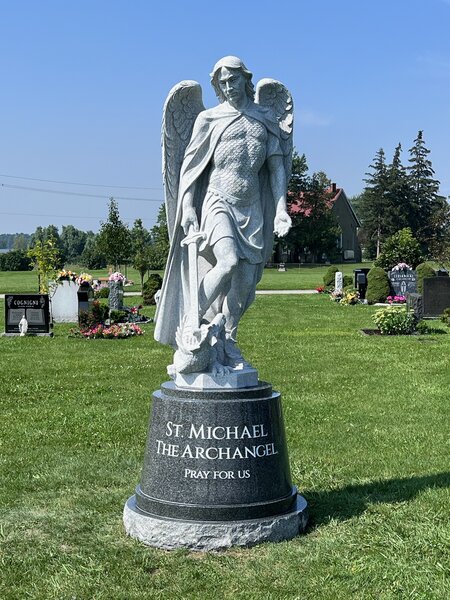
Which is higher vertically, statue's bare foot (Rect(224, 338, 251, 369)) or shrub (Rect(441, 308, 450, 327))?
statue's bare foot (Rect(224, 338, 251, 369))

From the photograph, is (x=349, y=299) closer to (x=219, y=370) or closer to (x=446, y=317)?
(x=446, y=317)

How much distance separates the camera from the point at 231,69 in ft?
21.5

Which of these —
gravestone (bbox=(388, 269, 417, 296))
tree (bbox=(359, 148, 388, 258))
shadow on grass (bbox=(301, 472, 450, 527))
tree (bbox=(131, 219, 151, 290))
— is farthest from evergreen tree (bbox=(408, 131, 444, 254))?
shadow on grass (bbox=(301, 472, 450, 527))

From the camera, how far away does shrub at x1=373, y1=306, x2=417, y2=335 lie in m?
20.3

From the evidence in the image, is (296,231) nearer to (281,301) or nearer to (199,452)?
(281,301)

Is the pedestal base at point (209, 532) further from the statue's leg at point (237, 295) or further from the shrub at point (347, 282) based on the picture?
the shrub at point (347, 282)

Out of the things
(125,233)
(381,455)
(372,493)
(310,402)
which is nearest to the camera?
(372,493)

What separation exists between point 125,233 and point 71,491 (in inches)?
1727

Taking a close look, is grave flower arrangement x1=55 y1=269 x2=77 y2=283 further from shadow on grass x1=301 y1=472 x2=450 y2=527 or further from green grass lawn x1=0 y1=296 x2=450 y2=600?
shadow on grass x1=301 y1=472 x2=450 y2=527

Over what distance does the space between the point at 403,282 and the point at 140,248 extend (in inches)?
930

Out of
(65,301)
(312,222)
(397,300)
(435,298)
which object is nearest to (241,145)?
(65,301)

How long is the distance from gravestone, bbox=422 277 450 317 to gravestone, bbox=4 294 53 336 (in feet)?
38.9

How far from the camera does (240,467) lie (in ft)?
20.0

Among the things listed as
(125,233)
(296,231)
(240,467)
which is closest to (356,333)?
(240,467)
